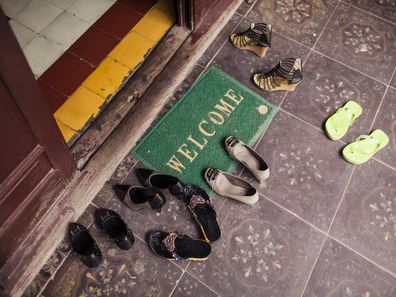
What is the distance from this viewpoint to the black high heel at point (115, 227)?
4.76ft

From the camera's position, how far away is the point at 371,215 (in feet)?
5.32

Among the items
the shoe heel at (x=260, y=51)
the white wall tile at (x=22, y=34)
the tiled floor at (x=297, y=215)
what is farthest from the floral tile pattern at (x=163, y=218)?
the white wall tile at (x=22, y=34)

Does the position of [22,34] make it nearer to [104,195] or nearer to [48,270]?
[104,195]

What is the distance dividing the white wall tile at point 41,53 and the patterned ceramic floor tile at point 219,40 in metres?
0.82

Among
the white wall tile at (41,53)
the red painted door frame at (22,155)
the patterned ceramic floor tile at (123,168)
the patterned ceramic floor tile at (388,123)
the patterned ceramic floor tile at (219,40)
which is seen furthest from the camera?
the patterned ceramic floor tile at (219,40)

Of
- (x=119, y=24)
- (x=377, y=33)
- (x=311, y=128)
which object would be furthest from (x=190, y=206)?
(x=377, y=33)

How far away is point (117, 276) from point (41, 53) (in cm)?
132

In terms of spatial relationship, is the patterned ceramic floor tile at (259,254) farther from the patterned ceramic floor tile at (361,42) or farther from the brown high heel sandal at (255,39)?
the patterned ceramic floor tile at (361,42)

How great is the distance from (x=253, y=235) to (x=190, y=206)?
1.05 ft

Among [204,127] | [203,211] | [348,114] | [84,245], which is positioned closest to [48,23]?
[204,127]

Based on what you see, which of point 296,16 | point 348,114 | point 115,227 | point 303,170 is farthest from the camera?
point 296,16

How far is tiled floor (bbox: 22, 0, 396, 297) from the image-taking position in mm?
1464

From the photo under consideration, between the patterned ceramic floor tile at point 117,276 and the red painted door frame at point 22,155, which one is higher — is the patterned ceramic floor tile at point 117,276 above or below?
below

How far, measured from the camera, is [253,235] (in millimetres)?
1562
